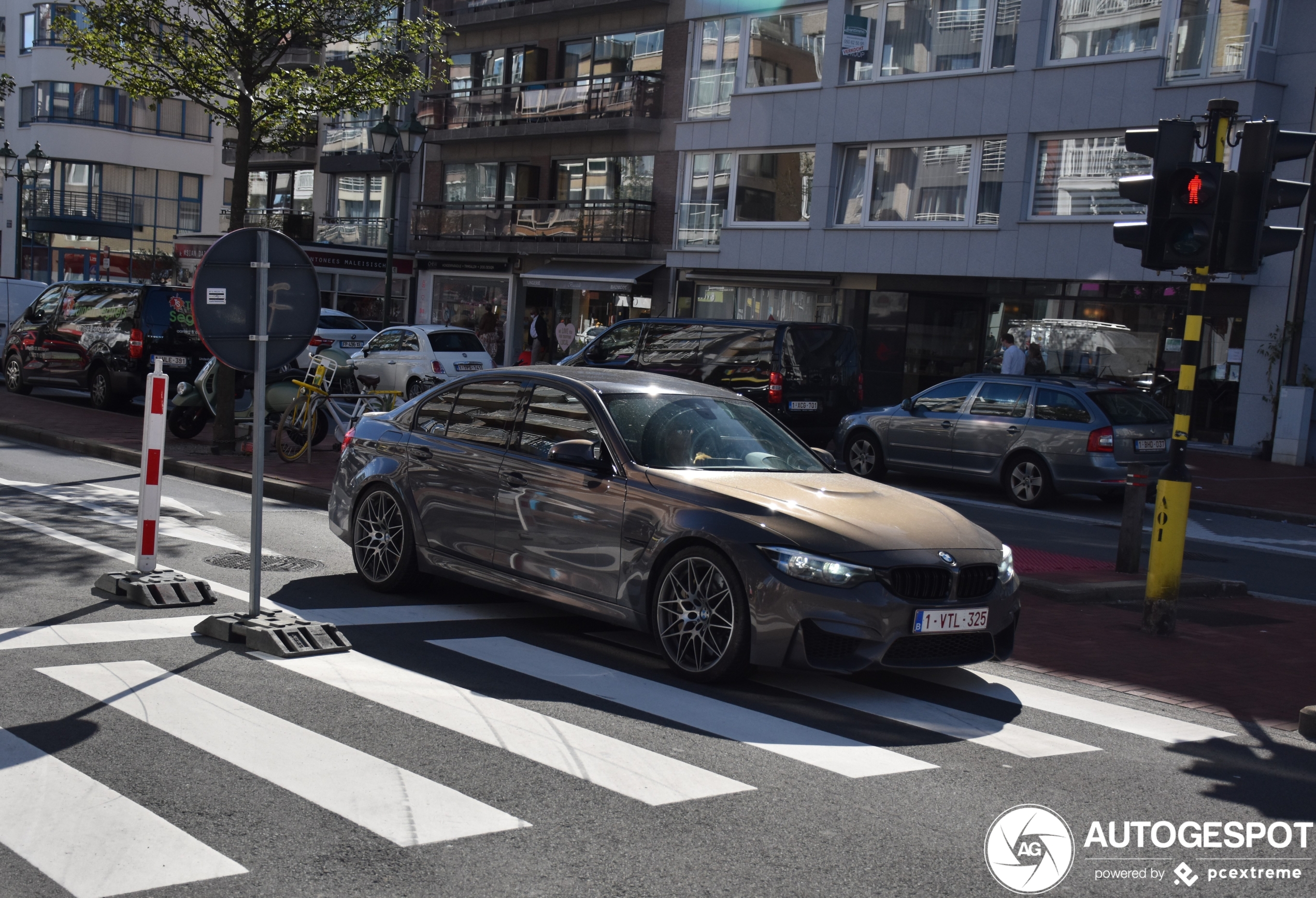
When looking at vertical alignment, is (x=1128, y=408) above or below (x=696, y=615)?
above

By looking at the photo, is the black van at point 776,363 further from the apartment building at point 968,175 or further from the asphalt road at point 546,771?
the asphalt road at point 546,771

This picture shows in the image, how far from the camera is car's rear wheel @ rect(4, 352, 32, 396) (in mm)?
22219

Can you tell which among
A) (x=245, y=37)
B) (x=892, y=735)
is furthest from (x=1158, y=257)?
(x=245, y=37)

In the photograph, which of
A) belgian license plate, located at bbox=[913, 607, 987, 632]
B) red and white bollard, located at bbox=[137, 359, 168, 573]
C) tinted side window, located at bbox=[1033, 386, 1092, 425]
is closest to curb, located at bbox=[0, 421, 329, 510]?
red and white bollard, located at bbox=[137, 359, 168, 573]

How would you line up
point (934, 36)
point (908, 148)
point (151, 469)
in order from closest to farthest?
point (151, 469), point (934, 36), point (908, 148)

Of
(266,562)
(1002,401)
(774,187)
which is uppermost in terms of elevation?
(774,187)

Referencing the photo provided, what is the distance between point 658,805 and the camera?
4.73 meters

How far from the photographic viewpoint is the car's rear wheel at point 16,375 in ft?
72.9

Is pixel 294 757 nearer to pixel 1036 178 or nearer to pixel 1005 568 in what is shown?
pixel 1005 568

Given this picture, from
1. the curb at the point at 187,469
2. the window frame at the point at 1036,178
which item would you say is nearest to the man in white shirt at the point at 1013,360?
the window frame at the point at 1036,178

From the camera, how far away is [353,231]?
45906 millimetres

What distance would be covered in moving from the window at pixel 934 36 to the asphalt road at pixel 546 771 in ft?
74.4

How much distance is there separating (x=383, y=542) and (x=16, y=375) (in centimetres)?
1651

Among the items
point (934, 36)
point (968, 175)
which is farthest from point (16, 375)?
point (934, 36)
